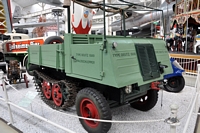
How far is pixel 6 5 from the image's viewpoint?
12.9 m

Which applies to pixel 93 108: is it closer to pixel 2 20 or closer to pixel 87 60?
pixel 87 60

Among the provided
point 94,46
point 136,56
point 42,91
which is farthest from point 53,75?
point 136,56

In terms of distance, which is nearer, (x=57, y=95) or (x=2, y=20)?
(x=57, y=95)

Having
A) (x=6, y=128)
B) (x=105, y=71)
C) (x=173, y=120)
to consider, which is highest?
(x=105, y=71)

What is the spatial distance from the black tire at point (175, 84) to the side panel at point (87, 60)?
3.70 metres

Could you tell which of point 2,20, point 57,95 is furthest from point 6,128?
point 2,20

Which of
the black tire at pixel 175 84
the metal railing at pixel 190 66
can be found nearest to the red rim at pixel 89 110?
the black tire at pixel 175 84

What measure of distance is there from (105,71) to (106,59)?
0.19 m

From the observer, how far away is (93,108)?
2775mm

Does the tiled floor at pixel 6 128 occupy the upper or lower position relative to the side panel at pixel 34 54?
lower

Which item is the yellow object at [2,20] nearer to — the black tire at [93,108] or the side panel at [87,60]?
the side panel at [87,60]

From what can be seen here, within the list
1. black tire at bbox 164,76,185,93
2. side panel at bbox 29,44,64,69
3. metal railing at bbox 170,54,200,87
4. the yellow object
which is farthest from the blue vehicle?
the yellow object

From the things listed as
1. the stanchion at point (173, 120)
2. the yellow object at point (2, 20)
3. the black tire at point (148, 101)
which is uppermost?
the yellow object at point (2, 20)

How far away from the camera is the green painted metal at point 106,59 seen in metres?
2.38
